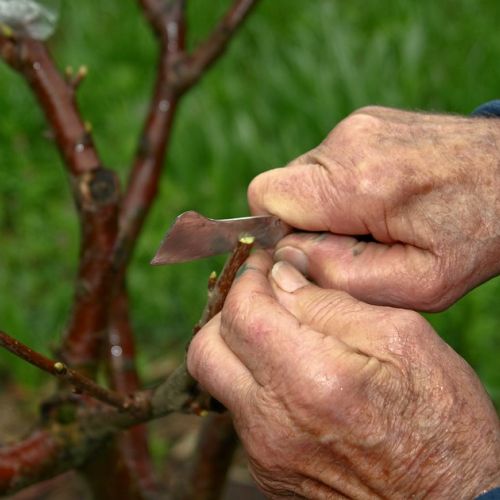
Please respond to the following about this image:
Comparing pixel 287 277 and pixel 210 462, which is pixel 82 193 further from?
pixel 210 462

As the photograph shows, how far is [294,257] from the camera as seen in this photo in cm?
141

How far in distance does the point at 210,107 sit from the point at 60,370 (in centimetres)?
270

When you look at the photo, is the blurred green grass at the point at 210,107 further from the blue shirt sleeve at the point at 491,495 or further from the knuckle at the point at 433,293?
the blue shirt sleeve at the point at 491,495

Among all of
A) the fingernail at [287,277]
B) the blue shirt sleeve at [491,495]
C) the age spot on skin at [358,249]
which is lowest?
the blue shirt sleeve at [491,495]

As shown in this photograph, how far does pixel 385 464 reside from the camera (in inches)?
47.3

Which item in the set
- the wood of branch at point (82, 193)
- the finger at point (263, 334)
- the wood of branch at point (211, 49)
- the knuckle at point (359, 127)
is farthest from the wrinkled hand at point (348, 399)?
the wood of branch at point (211, 49)

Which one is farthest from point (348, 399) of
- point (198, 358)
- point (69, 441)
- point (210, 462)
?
point (210, 462)

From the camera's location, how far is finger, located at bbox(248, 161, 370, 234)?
1.34 m

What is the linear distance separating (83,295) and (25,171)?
2118 mm

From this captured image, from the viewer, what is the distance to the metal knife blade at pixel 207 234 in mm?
1267

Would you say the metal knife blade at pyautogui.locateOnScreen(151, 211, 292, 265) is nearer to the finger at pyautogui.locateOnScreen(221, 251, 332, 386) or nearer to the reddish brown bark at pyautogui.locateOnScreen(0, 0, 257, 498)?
the finger at pyautogui.locateOnScreen(221, 251, 332, 386)

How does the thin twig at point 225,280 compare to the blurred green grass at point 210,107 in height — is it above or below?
above

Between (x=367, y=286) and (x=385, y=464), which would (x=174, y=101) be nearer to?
(x=367, y=286)

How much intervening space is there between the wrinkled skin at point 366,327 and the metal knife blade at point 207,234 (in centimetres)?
3
